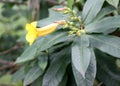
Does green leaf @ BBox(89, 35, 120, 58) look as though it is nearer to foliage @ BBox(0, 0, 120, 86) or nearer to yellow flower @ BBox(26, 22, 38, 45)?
→ foliage @ BBox(0, 0, 120, 86)

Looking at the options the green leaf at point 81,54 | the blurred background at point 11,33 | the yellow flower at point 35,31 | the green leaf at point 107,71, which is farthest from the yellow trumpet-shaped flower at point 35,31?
the blurred background at point 11,33

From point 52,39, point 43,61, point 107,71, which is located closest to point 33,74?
point 43,61

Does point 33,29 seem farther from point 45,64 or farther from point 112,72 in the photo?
point 112,72

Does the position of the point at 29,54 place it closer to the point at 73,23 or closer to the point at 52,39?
the point at 52,39

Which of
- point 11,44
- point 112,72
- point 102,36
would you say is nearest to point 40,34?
point 102,36

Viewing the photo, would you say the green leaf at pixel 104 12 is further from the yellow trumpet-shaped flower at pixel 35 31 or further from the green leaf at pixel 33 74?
the green leaf at pixel 33 74

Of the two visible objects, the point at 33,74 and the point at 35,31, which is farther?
the point at 33,74

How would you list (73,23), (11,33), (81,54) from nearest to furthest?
(81,54) < (73,23) < (11,33)
